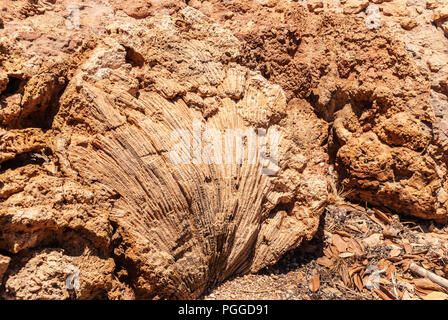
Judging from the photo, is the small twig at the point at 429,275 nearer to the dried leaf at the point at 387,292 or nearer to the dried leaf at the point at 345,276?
the dried leaf at the point at 387,292

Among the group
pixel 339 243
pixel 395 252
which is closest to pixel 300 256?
pixel 339 243

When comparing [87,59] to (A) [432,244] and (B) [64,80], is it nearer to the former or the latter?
(B) [64,80]

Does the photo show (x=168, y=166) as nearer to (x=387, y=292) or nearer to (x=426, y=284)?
(x=387, y=292)

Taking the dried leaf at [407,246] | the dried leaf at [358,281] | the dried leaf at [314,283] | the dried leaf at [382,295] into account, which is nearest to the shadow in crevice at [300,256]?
the dried leaf at [314,283]
